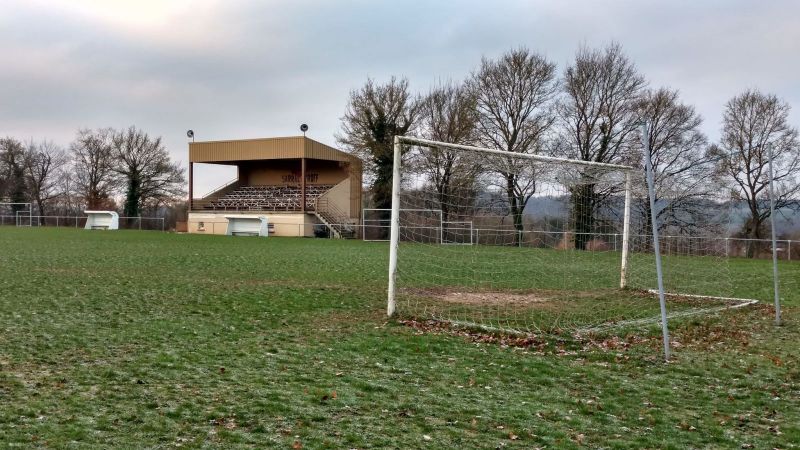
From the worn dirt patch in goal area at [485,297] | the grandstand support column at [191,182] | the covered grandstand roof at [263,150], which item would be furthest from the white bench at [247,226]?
the worn dirt patch in goal area at [485,297]

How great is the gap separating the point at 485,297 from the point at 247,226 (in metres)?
32.6

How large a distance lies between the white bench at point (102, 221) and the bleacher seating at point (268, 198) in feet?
20.8

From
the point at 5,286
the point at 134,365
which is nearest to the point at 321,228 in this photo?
the point at 5,286

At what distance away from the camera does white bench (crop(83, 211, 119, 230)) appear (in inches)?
1827

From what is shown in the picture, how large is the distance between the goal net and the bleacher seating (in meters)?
27.2

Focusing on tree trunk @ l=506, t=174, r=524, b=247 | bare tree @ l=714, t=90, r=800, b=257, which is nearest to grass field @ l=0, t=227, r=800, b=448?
tree trunk @ l=506, t=174, r=524, b=247

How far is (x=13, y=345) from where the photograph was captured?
263 inches

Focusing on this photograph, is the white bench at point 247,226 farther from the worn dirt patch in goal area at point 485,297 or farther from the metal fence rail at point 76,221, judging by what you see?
the worn dirt patch in goal area at point 485,297

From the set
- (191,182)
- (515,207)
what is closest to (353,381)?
(515,207)

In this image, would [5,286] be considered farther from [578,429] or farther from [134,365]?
[578,429]

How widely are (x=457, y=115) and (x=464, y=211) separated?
80.8 ft

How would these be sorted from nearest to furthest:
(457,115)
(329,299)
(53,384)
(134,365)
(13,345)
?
(53,384) → (134,365) → (13,345) → (329,299) → (457,115)

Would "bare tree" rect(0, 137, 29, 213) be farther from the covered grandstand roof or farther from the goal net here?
the goal net

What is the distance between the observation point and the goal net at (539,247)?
1015 cm
